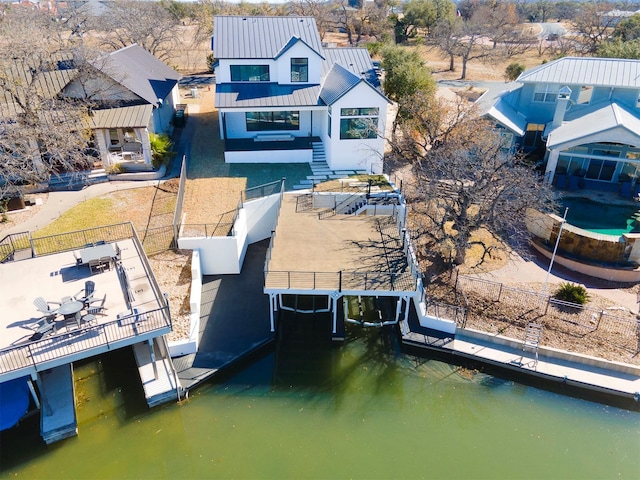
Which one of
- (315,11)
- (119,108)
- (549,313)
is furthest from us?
(315,11)

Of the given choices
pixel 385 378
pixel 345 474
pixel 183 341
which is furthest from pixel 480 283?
pixel 183 341

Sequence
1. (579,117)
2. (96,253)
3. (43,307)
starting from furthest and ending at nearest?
(579,117) < (96,253) < (43,307)

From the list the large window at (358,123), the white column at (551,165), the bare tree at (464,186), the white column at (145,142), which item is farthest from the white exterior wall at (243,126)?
the white column at (551,165)

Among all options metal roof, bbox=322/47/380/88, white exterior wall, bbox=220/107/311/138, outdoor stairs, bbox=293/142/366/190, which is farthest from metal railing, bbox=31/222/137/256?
metal roof, bbox=322/47/380/88

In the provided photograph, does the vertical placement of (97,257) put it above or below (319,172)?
below

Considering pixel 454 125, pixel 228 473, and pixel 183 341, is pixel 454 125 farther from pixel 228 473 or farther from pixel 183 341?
pixel 228 473

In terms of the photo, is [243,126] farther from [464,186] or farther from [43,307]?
[43,307]

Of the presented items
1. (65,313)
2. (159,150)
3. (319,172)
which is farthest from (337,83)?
(65,313)

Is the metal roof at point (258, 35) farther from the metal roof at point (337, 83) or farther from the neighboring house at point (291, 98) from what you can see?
the metal roof at point (337, 83)
